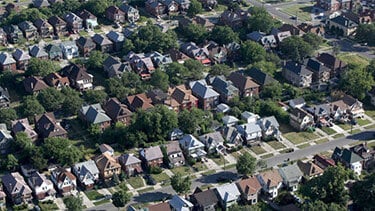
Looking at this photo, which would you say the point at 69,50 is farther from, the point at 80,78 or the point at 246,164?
the point at 246,164

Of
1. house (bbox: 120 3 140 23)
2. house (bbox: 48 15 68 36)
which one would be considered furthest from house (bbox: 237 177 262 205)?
house (bbox: 120 3 140 23)

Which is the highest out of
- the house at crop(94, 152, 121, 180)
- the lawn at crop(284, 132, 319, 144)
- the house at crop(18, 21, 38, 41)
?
the lawn at crop(284, 132, 319, 144)

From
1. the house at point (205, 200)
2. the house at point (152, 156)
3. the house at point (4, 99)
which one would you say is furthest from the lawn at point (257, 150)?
the house at point (4, 99)

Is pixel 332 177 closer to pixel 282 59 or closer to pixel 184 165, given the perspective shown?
pixel 184 165

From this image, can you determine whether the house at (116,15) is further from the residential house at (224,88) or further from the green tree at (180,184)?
the green tree at (180,184)

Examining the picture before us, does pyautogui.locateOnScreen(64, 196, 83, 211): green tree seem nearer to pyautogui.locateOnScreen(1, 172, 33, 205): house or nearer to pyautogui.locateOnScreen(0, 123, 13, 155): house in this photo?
pyautogui.locateOnScreen(1, 172, 33, 205): house

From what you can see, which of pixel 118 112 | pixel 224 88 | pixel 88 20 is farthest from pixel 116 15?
pixel 118 112
